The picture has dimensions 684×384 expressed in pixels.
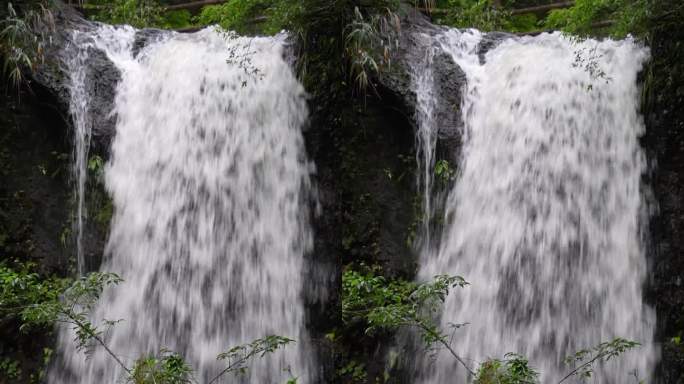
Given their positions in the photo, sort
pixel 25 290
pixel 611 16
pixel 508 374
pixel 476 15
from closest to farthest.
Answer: pixel 508 374
pixel 25 290
pixel 611 16
pixel 476 15

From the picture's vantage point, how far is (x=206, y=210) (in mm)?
7758

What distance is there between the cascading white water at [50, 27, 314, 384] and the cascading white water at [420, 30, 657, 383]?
165cm

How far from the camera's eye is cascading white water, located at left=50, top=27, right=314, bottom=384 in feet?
24.0

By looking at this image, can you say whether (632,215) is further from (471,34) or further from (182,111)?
(182,111)

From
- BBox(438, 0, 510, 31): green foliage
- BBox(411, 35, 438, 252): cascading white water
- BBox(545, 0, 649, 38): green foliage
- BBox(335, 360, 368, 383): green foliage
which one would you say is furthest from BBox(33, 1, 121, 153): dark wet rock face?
BBox(438, 0, 510, 31): green foliage

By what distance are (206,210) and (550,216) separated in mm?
3565

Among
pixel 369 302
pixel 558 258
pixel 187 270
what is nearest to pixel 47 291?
pixel 187 270

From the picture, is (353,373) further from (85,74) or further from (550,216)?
(85,74)

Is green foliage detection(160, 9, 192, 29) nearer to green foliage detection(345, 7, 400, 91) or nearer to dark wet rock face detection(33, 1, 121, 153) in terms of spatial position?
dark wet rock face detection(33, 1, 121, 153)

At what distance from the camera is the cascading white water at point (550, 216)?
6875mm

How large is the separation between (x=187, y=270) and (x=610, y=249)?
13.9 ft

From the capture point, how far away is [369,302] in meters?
7.69

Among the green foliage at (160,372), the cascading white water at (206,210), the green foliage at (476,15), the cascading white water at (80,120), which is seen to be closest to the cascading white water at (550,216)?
the cascading white water at (206,210)

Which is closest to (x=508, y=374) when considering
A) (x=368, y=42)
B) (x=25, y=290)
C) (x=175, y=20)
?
(x=368, y=42)
